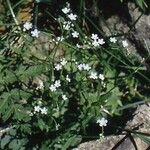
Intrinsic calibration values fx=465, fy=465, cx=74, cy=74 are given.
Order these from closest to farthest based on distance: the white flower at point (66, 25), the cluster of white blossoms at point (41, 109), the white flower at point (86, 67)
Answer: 1. the cluster of white blossoms at point (41, 109)
2. the white flower at point (86, 67)
3. the white flower at point (66, 25)

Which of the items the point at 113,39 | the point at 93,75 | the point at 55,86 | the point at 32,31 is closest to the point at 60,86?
the point at 55,86

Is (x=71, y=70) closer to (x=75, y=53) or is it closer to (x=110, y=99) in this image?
(x=75, y=53)

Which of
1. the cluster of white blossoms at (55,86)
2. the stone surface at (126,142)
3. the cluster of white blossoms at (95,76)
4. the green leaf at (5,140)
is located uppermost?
the cluster of white blossoms at (55,86)

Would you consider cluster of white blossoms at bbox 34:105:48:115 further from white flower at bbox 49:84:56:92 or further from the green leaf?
the green leaf

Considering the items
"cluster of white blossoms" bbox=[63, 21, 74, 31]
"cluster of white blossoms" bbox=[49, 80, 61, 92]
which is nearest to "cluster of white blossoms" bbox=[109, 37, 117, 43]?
"cluster of white blossoms" bbox=[63, 21, 74, 31]

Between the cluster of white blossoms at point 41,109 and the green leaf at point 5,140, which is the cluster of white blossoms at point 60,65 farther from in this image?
the green leaf at point 5,140

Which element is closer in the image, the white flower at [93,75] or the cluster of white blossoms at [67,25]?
the white flower at [93,75]

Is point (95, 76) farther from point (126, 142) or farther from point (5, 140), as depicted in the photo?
point (5, 140)

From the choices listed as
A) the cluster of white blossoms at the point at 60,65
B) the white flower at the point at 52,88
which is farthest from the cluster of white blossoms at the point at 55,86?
the cluster of white blossoms at the point at 60,65

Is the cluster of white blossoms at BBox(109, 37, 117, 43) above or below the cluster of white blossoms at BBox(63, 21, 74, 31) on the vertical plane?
below
